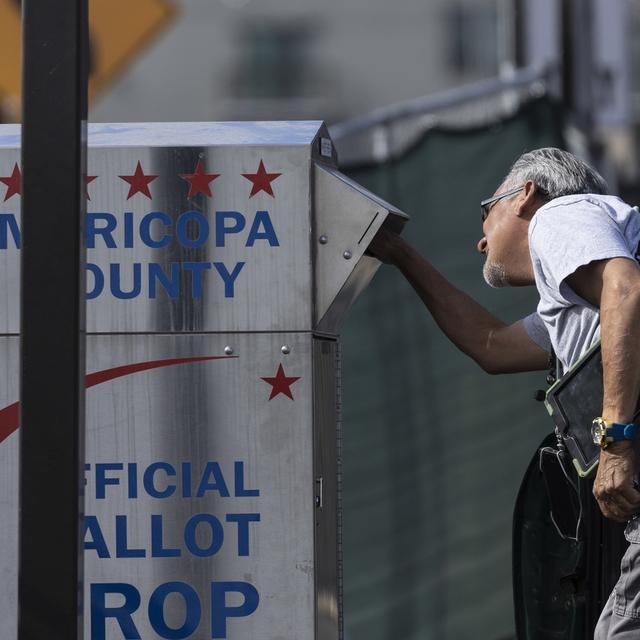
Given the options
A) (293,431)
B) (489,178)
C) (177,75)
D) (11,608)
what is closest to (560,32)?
(489,178)

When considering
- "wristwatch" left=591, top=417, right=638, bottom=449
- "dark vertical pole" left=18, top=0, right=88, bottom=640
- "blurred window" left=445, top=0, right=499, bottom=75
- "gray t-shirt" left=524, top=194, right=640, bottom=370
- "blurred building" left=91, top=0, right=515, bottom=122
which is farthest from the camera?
"blurred window" left=445, top=0, right=499, bottom=75

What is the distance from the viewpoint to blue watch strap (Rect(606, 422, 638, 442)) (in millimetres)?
2840

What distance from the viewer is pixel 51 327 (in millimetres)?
2449

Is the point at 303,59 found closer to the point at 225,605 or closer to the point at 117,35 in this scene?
the point at 117,35

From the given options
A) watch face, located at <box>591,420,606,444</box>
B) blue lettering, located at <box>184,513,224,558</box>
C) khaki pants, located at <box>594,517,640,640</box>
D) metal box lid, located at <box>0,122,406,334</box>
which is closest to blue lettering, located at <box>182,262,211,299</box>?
metal box lid, located at <box>0,122,406,334</box>

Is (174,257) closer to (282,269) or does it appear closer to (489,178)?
(282,269)

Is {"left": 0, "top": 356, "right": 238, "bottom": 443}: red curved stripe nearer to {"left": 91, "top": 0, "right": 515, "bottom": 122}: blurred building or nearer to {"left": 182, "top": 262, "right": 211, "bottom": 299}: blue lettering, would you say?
{"left": 182, "top": 262, "right": 211, "bottom": 299}: blue lettering

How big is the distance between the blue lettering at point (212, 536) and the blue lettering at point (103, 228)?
2.19ft

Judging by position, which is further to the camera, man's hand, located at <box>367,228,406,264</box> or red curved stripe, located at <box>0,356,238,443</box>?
man's hand, located at <box>367,228,406,264</box>

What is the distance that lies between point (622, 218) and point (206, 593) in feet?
4.29

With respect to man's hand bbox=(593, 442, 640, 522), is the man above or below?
above

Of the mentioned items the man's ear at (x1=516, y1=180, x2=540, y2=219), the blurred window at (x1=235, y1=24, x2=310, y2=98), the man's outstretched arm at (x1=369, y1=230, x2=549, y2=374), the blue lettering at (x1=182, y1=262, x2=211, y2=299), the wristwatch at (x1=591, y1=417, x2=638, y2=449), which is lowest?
the wristwatch at (x1=591, y1=417, x2=638, y2=449)

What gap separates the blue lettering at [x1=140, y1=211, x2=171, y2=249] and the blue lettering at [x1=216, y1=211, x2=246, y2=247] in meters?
0.11

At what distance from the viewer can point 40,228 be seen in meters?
2.45
